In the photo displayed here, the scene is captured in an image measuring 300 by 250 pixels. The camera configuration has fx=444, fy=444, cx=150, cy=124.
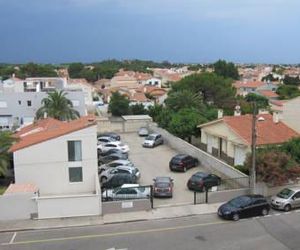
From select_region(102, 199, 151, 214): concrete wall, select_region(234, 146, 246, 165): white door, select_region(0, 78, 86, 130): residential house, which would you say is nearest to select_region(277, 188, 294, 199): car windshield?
select_region(102, 199, 151, 214): concrete wall

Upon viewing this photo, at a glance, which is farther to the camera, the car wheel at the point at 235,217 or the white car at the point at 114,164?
the white car at the point at 114,164

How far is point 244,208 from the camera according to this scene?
2695cm

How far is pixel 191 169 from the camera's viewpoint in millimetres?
39500

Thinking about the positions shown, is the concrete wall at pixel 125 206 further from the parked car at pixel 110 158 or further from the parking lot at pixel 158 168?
the parked car at pixel 110 158

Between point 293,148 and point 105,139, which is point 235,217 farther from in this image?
point 105,139

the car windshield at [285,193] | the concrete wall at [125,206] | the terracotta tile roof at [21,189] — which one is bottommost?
the concrete wall at [125,206]

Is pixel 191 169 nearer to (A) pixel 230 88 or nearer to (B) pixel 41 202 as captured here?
(B) pixel 41 202

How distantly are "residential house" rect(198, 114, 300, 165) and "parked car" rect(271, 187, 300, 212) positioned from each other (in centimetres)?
839

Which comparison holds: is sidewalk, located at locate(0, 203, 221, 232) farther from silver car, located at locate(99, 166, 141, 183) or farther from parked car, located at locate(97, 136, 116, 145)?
parked car, located at locate(97, 136, 116, 145)

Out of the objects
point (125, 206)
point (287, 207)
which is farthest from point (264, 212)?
point (125, 206)

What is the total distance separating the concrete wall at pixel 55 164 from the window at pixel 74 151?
0.88 ft

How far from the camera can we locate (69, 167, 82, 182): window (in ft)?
107

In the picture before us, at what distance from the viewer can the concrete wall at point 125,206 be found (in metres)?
27.8

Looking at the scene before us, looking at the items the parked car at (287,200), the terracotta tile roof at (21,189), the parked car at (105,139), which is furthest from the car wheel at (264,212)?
the parked car at (105,139)
